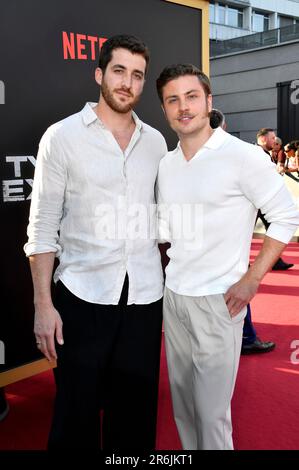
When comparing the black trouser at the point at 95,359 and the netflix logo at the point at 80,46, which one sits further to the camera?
the netflix logo at the point at 80,46

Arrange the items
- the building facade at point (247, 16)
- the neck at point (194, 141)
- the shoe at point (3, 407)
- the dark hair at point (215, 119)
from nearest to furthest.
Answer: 1. the neck at point (194, 141)
2. the dark hair at point (215, 119)
3. the shoe at point (3, 407)
4. the building facade at point (247, 16)

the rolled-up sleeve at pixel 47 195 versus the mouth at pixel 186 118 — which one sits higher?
the mouth at pixel 186 118

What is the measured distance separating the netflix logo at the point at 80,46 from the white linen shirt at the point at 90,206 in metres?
0.67

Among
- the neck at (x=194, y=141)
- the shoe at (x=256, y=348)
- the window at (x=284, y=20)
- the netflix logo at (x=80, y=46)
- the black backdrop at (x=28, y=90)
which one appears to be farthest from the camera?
the window at (x=284, y=20)

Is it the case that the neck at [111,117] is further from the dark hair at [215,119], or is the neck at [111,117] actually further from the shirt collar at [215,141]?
the dark hair at [215,119]

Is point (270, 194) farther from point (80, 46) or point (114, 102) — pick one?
point (80, 46)

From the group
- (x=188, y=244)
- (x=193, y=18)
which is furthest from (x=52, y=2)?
(x=188, y=244)

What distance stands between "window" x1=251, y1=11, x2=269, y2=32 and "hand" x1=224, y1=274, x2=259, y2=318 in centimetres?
2595

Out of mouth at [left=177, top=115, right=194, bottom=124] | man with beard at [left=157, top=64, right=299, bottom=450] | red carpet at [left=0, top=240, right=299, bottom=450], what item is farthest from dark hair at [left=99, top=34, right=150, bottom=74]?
red carpet at [left=0, top=240, right=299, bottom=450]

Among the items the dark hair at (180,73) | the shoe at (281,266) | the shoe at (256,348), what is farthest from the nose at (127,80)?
the shoe at (281,266)

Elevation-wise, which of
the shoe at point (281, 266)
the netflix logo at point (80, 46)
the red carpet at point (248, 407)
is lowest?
the shoe at point (281, 266)

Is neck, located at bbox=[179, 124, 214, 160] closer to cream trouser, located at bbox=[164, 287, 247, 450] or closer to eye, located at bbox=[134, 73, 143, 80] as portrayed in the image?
eye, located at bbox=[134, 73, 143, 80]

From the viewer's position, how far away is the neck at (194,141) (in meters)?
1.64

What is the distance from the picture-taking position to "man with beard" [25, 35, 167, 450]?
1557 mm
